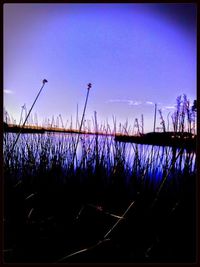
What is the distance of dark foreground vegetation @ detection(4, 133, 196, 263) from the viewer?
1230mm

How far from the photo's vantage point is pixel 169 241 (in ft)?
4.30

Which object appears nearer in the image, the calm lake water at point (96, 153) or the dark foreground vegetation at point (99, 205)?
the dark foreground vegetation at point (99, 205)

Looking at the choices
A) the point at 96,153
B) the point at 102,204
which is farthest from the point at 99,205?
the point at 96,153

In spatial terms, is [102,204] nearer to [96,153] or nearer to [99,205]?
[99,205]

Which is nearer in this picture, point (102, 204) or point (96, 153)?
point (102, 204)

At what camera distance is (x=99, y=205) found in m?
1.56

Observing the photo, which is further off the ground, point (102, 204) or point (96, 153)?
point (96, 153)

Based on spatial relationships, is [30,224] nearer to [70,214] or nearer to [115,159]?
[70,214]

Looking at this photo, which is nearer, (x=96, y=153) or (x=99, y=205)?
(x=99, y=205)

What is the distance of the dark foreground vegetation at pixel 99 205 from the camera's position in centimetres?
123

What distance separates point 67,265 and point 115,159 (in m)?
0.86

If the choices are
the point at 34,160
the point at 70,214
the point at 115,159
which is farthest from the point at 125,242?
the point at 34,160

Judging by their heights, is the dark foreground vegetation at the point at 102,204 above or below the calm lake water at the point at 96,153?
below

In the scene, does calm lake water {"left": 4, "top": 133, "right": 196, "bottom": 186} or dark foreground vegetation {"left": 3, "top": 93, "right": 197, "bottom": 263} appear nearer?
dark foreground vegetation {"left": 3, "top": 93, "right": 197, "bottom": 263}
